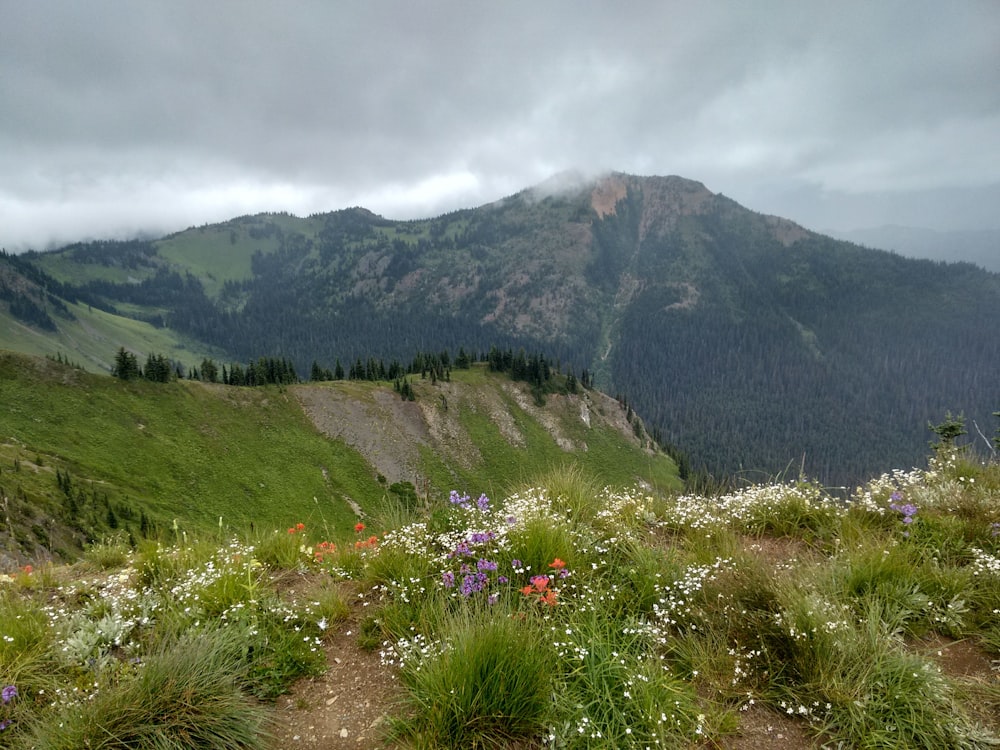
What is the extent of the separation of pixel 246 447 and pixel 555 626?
8384 cm

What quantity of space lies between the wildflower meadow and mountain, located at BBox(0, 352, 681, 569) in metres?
23.8

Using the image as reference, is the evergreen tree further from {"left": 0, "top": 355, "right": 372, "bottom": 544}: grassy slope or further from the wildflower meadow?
the wildflower meadow

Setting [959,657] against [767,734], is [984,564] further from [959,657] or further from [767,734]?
[767,734]

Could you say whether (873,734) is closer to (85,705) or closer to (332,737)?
(332,737)

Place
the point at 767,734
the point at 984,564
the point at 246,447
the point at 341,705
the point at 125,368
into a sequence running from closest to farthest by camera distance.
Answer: the point at 767,734, the point at 341,705, the point at 984,564, the point at 125,368, the point at 246,447

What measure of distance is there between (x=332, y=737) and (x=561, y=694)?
5.88ft

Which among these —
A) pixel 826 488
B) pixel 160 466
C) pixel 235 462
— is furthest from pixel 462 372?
pixel 826 488

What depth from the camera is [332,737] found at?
3.54 metres

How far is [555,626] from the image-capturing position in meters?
4.25

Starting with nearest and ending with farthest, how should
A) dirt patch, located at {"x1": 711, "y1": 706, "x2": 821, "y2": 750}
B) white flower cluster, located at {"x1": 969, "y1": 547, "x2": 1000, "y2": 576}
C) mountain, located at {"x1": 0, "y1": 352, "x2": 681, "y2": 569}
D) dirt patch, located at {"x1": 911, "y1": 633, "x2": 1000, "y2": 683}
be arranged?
dirt patch, located at {"x1": 711, "y1": 706, "x2": 821, "y2": 750} → dirt patch, located at {"x1": 911, "y1": 633, "x2": 1000, "y2": 683} → white flower cluster, located at {"x1": 969, "y1": 547, "x2": 1000, "y2": 576} → mountain, located at {"x1": 0, "y1": 352, "x2": 681, "y2": 569}

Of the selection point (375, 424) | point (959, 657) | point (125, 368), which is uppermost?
point (959, 657)

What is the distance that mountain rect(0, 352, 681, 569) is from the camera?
147 feet

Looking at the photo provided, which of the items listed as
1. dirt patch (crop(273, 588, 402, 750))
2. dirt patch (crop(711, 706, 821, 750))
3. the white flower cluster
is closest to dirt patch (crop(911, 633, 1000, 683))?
the white flower cluster

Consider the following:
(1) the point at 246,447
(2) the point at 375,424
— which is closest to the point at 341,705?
(1) the point at 246,447
